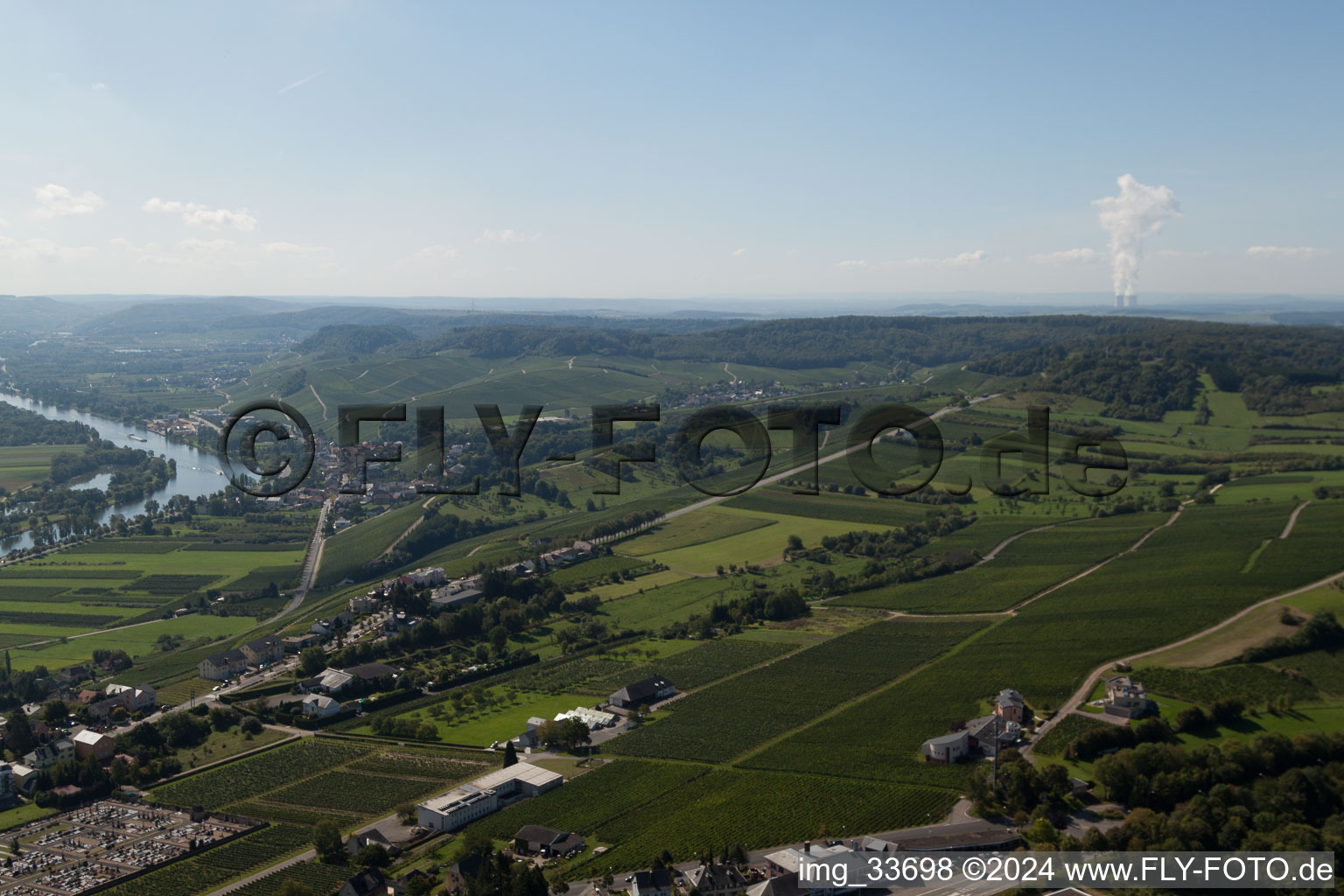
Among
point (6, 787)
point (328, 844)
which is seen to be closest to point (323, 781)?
point (328, 844)

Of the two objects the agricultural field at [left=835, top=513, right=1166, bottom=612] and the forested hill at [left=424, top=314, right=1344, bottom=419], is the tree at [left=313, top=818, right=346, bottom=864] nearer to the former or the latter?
the agricultural field at [left=835, top=513, right=1166, bottom=612]

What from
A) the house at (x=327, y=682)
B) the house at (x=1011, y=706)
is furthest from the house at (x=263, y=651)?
the house at (x=1011, y=706)

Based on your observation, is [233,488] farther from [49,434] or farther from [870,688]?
[870,688]

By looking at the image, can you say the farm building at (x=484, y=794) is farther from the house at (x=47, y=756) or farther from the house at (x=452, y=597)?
the house at (x=452, y=597)

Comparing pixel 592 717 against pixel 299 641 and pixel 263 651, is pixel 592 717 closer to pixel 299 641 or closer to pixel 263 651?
pixel 263 651

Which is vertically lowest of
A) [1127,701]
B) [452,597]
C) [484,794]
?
[484,794]

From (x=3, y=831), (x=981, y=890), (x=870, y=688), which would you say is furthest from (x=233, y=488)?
(x=981, y=890)
